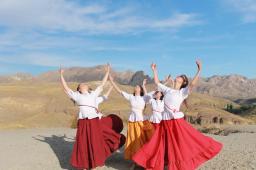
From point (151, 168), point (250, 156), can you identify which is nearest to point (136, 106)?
point (151, 168)

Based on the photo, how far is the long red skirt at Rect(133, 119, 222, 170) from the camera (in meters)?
10.9

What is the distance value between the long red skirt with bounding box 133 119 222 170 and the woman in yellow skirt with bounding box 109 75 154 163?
1631mm

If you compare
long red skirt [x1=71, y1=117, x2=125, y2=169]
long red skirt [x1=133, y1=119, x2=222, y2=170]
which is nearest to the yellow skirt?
long red skirt [x1=71, y1=117, x2=125, y2=169]

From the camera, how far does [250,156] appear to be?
44.5 feet

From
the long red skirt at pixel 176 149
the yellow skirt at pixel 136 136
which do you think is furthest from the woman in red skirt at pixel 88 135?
the long red skirt at pixel 176 149

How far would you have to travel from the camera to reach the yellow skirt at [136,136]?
42.2 feet

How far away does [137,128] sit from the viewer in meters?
13.0

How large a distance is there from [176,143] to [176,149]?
14 centimetres

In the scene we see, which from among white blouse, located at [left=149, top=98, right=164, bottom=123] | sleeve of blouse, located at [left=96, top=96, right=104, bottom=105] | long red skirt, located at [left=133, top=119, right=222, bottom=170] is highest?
sleeve of blouse, located at [left=96, top=96, right=104, bottom=105]

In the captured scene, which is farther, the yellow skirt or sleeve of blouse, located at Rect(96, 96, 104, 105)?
sleeve of blouse, located at Rect(96, 96, 104, 105)

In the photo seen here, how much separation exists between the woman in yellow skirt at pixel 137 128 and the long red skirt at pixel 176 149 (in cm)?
163

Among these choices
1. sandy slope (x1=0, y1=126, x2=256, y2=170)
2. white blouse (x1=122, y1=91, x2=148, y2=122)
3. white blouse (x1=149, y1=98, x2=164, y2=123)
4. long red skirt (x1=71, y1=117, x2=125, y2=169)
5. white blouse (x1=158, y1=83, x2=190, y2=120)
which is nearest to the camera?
white blouse (x1=158, y1=83, x2=190, y2=120)

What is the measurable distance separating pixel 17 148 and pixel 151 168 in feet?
23.8

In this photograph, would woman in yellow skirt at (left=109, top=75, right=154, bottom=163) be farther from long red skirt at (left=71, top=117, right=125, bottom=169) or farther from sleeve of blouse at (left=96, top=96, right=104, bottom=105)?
long red skirt at (left=71, top=117, right=125, bottom=169)
